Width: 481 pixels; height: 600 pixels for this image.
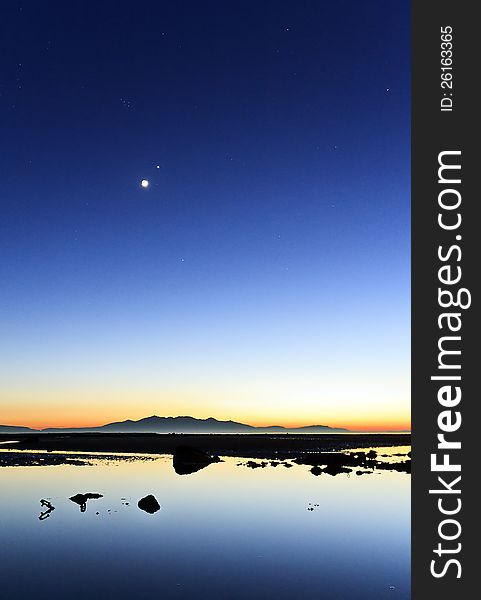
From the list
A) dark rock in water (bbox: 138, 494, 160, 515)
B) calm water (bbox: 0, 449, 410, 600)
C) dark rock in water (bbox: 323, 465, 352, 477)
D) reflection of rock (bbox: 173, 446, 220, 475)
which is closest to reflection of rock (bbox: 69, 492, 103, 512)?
calm water (bbox: 0, 449, 410, 600)

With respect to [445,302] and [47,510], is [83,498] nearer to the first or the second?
[47,510]

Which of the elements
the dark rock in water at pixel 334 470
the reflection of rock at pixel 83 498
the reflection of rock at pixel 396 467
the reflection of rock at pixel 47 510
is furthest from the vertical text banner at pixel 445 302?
the reflection of rock at pixel 396 467

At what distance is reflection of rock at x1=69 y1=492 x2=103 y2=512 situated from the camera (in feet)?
103

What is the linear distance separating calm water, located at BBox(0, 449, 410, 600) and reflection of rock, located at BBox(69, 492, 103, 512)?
1.18 feet

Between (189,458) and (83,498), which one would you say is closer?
(83,498)

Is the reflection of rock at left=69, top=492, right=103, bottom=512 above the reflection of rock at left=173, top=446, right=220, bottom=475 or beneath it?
beneath

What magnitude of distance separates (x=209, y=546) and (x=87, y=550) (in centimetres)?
475

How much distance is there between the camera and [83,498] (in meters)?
32.4

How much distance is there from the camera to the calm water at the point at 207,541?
60.9ft

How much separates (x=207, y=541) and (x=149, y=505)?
7.10 m

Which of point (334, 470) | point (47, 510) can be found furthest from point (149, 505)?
point (334, 470)

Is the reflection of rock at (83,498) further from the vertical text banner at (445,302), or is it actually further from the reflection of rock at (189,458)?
the vertical text banner at (445,302)

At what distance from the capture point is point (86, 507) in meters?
31.2

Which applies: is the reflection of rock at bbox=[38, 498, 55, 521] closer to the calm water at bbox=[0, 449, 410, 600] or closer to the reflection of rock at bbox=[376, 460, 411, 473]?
the calm water at bbox=[0, 449, 410, 600]
